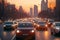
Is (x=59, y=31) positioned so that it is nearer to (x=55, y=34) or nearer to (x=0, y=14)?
A: (x=55, y=34)

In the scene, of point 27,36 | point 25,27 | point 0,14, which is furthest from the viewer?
point 0,14

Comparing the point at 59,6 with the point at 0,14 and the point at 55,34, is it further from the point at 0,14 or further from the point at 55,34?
the point at 55,34

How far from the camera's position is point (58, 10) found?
152375 mm

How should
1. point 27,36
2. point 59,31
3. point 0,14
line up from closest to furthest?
1. point 27,36
2. point 59,31
3. point 0,14

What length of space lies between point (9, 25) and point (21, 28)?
18135 millimetres

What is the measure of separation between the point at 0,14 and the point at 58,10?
3597 centimetres

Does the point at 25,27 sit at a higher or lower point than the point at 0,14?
higher

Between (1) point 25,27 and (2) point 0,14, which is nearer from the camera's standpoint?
(1) point 25,27

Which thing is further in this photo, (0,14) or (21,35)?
(0,14)

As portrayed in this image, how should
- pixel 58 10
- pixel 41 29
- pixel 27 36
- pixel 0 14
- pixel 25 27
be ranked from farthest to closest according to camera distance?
1. pixel 58 10
2. pixel 0 14
3. pixel 41 29
4. pixel 25 27
5. pixel 27 36

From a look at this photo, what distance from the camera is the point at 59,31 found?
93.4 feet

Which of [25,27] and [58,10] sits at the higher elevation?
[25,27]

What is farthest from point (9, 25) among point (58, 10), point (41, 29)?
point (58, 10)

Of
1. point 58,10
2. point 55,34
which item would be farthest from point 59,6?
point 55,34
